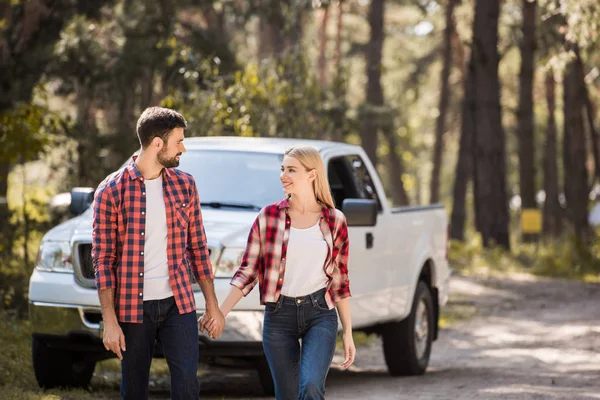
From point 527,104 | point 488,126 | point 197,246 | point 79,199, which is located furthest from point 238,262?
point 527,104

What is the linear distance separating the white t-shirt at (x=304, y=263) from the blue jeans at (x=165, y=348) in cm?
53

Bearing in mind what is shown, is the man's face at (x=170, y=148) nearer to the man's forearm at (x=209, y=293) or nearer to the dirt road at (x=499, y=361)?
the man's forearm at (x=209, y=293)

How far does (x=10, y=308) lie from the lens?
1362cm

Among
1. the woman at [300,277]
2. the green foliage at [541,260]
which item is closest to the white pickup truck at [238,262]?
the woman at [300,277]

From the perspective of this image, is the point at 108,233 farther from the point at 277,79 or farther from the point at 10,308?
the point at 277,79

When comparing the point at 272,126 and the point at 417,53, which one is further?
the point at 417,53

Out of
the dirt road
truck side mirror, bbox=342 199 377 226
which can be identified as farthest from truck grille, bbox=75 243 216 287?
truck side mirror, bbox=342 199 377 226

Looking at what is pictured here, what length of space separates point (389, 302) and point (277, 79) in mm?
6414

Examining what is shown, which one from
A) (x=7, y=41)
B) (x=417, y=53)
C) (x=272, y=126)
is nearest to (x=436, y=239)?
(x=272, y=126)

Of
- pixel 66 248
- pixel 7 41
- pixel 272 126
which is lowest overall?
pixel 66 248

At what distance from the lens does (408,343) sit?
11.2 metres

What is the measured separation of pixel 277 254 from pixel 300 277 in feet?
0.53

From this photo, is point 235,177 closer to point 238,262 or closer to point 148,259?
point 238,262

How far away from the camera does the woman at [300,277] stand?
604 cm
